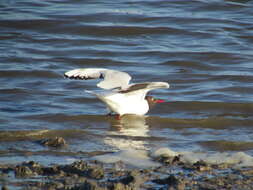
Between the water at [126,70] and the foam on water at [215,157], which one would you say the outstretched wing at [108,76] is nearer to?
the water at [126,70]

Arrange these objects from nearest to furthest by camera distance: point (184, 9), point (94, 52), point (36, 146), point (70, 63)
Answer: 1. point (36, 146)
2. point (70, 63)
3. point (94, 52)
4. point (184, 9)

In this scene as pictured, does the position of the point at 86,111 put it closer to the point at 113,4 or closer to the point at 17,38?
the point at 17,38

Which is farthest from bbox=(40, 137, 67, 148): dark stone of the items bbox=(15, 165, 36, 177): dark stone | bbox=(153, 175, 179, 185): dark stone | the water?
bbox=(153, 175, 179, 185): dark stone

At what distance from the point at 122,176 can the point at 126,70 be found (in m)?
6.43

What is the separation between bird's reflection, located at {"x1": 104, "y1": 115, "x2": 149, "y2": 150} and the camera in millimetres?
7480

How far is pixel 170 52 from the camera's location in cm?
1328

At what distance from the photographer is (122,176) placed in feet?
18.8

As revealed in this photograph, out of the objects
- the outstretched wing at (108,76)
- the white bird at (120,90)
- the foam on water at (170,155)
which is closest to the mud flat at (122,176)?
the foam on water at (170,155)

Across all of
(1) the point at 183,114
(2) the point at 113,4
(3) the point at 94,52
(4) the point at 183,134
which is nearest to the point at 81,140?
(4) the point at 183,134

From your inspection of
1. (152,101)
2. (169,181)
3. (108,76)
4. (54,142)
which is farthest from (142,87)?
(169,181)

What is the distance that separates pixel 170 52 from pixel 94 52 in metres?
1.65

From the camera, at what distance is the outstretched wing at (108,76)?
8.19 metres

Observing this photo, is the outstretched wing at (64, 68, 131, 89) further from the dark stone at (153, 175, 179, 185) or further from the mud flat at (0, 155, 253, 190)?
the dark stone at (153, 175, 179, 185)

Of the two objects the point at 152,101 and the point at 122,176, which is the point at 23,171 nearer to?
the point at 122,176
